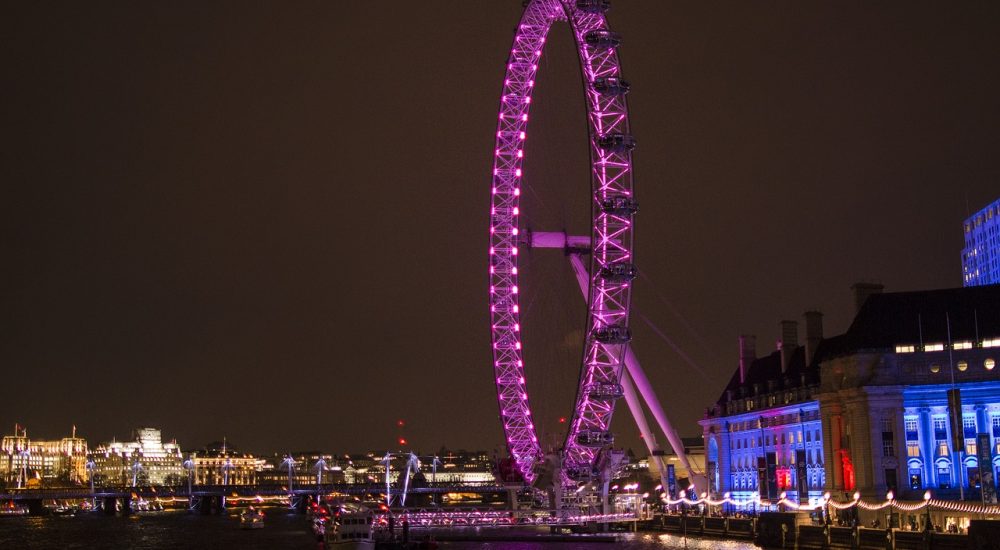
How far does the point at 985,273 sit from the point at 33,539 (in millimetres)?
120229

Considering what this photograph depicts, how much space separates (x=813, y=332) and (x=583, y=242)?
30863 mm

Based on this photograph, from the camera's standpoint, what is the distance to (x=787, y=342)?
118 meters

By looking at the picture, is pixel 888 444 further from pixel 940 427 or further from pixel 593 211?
pixel 593 211

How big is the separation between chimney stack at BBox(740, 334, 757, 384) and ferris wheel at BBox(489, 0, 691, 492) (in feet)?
133

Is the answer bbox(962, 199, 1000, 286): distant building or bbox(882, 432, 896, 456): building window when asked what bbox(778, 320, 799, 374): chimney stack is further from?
bbox(962, 199, 1000, 286): distant building

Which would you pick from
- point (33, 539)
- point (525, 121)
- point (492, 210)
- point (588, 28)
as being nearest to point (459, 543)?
point (492, 210)

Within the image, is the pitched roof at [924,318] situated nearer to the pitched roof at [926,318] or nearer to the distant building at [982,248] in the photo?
the pitched roof at [926,318]

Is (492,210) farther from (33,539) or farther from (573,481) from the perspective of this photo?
(33,539)

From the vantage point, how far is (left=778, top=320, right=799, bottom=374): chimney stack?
118 meters

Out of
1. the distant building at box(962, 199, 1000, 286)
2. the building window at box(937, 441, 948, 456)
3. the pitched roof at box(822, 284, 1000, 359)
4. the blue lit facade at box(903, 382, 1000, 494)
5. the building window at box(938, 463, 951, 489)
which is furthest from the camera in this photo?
the distant building at box(962, 199, 1000, 286)

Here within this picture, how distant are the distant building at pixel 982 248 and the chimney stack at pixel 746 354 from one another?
52.8 m

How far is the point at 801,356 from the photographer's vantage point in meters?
116

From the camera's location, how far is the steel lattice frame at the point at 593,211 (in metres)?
79.4

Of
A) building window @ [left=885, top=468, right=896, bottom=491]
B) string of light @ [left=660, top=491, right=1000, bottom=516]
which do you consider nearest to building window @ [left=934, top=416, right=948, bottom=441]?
building window @ [left=885, top=468, right=896, bottom=491]
